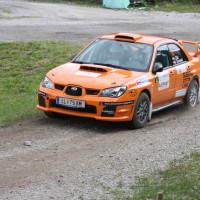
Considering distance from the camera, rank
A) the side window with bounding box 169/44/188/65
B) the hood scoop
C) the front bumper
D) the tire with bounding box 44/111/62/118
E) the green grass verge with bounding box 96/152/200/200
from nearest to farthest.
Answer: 1. the green grass verge with bounding box 96/152/200/200
2. the front bumper
3. the hood scoop
4. the tire with bounding box 44/111/62/118
5. the side window with bounding box 169/44/188/65

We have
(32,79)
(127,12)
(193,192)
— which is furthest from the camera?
(127,12)

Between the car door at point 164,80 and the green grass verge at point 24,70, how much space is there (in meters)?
2.41

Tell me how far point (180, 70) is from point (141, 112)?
6.17ft

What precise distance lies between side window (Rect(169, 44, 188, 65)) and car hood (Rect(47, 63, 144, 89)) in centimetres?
150

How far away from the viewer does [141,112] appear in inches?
413

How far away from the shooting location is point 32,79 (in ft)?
49.6

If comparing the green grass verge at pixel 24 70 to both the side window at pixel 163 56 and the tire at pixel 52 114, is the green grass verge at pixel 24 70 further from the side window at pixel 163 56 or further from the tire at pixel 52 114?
the side window at pixel 163 56

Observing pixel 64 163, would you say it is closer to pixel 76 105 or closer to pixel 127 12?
pixel 76 105

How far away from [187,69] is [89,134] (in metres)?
3.35

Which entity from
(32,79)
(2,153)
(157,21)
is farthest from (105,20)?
(2,153)

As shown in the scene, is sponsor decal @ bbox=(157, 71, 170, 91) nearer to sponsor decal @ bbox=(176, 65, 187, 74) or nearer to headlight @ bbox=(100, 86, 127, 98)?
sponsor decal @ bbox=(176, 65, 187, 74)

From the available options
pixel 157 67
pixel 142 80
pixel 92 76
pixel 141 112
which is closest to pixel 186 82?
pixel 157 67

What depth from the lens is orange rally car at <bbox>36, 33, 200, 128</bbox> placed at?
32.9 feet

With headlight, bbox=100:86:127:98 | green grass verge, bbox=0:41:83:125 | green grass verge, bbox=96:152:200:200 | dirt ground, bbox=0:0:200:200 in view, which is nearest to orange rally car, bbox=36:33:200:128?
headlight, bbox=100:86:127:98
